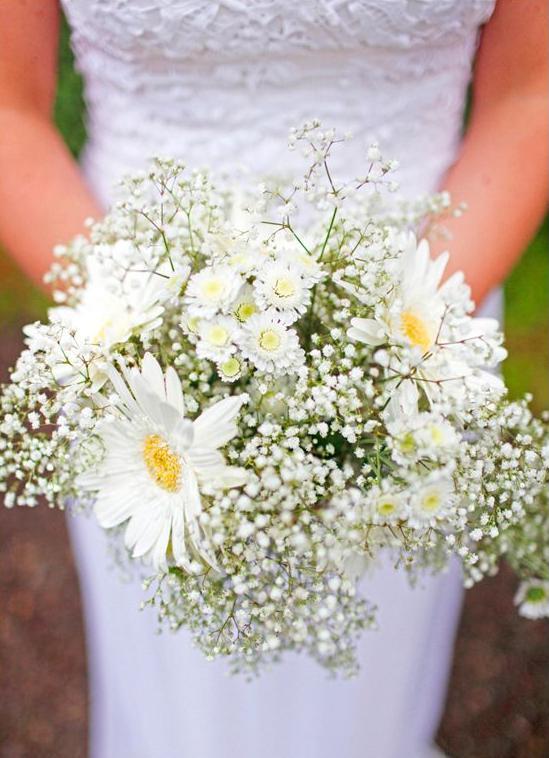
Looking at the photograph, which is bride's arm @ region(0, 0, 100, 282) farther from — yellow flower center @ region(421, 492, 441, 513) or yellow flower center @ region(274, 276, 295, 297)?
yellow flower center @ region(421, 492, 441, 513)

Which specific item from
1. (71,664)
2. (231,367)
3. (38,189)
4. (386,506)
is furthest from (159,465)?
(71,664)

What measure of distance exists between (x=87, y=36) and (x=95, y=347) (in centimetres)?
66

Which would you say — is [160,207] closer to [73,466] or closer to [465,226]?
[73,466]

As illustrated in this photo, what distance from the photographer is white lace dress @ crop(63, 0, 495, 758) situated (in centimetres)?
119

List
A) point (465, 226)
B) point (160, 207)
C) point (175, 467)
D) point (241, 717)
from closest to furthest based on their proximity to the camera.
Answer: point (175, 467), point (160, 207), point (465, 226), point (241, 717)

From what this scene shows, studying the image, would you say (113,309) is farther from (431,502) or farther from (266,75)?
(266,75)

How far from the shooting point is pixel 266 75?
1274 mm

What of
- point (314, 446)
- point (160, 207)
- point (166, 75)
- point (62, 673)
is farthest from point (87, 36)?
point (62, 673)

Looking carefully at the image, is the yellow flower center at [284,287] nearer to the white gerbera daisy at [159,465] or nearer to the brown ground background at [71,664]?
the white gerbera daisy at [159,465]

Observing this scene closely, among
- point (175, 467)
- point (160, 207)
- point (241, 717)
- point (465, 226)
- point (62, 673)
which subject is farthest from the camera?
point (62, 673)

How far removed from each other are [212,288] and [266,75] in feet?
2.09

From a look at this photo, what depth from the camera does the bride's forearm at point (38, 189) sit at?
1.29 meters

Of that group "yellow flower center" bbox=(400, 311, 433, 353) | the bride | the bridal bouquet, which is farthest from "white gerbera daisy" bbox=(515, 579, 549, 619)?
"yellow flower center" bbox=(400, 311, 433, 353)

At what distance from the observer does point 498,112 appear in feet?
4.49
